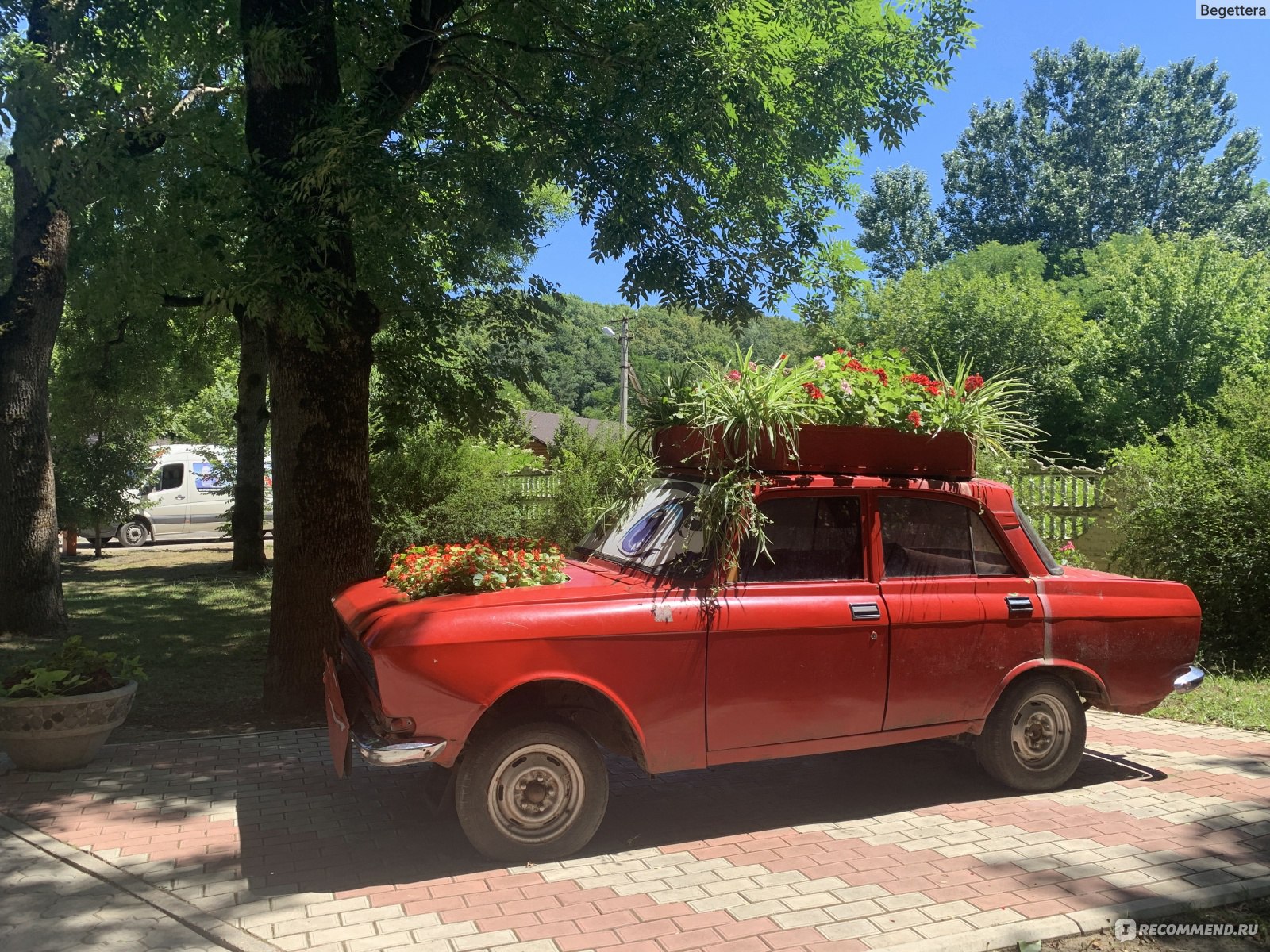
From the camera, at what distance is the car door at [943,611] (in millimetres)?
5473

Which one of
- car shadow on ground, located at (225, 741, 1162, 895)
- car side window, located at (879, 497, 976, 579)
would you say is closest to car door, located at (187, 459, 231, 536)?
car shadow on ground, located at (225, 741, 1162, 895)

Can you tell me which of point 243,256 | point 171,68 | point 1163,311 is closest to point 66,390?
point 171,68

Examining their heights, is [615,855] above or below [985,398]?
below

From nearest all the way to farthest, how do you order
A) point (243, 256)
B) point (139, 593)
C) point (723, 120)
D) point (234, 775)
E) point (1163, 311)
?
point (234, 775)
point (243, 256)
point (723, 120)
point (139, 593)
point (1163, 311)

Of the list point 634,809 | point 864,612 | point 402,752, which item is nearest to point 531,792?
point 402,752

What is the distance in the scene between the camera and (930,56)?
11.1 m

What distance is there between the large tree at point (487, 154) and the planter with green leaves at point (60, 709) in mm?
1485

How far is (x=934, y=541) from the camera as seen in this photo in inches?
227

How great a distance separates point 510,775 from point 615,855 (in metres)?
0.70

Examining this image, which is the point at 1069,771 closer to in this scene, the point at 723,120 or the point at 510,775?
the point at 510,775

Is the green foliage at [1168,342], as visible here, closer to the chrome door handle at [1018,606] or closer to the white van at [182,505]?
the white van at [182,505]

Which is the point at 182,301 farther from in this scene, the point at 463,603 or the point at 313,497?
the point at 463,603

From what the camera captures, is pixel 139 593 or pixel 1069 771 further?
pixel 139 593

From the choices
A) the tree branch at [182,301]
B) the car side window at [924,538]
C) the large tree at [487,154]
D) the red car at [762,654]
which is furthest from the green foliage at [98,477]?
the car side window at [924,538]
